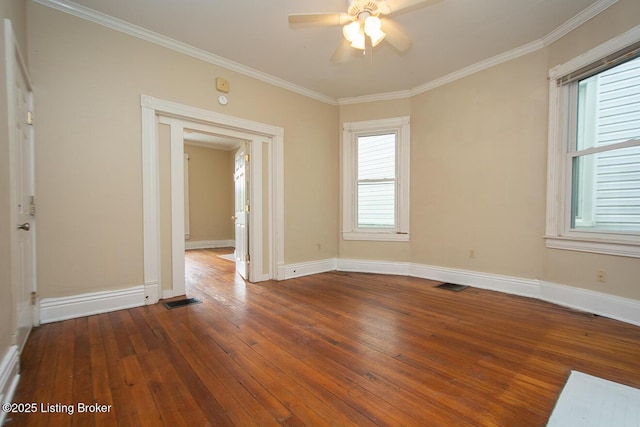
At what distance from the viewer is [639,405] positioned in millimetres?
1412

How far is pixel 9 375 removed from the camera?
4.88 feet

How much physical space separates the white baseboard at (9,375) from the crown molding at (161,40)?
109 inches

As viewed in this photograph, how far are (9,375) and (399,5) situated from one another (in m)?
3.38

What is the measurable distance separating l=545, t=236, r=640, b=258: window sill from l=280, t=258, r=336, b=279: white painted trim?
284 cm

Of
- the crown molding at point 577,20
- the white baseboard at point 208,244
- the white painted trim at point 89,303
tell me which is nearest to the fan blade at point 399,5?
the crown molding at point 577,20

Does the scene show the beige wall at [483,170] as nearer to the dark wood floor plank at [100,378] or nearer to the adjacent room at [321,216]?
the adjacent room at [321,216]

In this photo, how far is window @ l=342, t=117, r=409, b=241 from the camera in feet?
14.2

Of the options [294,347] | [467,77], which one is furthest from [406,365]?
[467,77]

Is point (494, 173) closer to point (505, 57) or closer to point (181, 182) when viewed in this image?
point (505, 57)

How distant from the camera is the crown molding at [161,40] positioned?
8.13 feet

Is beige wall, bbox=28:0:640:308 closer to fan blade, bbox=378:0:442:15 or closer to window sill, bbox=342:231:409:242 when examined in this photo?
window sill, bbox=342:231:409:242

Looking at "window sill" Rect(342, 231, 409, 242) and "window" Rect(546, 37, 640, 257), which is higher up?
"window" Rect(546, 37, 640, 257)

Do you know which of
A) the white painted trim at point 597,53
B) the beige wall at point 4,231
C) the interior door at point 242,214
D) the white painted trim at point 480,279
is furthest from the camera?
the interior door at point 242,214

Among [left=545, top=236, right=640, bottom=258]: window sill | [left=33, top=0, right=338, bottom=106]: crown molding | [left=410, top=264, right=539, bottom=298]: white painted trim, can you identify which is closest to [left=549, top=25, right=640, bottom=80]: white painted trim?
[left=545, top=236, right=640, bottom=258]: window sill
